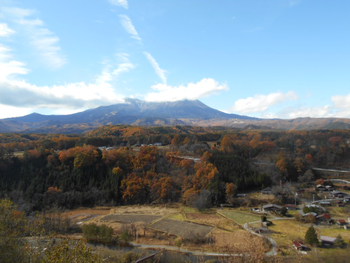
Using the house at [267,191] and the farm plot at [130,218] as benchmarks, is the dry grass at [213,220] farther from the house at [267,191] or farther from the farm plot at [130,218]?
the house at [267,191]

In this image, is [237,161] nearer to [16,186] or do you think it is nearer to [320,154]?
[320,154]

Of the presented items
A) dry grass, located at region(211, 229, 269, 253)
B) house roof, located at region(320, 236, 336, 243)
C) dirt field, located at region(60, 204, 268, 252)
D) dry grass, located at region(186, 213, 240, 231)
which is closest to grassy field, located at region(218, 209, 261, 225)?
dirt field, located at region(60, 204, 268, 252)

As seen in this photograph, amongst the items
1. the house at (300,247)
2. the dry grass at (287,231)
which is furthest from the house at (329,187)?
the house at (300,247)

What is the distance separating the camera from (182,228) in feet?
78.5

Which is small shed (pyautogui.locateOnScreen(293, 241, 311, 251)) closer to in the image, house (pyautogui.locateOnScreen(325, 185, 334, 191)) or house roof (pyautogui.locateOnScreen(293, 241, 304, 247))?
house roof (pyautogui.locateOnScreen(293, 241, 304, 247))

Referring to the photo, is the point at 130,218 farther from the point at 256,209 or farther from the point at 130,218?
the point at 256,209

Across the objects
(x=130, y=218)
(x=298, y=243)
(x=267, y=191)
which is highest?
(x=298, y=243)

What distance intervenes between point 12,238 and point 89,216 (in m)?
21.5

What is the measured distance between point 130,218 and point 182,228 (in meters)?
6.88

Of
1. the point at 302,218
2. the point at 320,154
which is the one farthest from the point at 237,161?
the point at 320,154

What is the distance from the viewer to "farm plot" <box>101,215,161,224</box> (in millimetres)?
26406

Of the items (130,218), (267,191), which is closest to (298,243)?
(130,218)

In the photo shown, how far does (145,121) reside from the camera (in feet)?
603

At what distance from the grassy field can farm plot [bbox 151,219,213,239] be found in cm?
380
